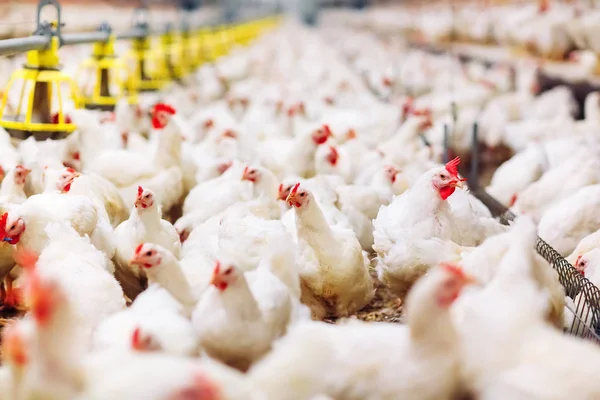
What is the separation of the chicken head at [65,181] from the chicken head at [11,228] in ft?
1.57

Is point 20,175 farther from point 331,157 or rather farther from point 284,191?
point 331,157

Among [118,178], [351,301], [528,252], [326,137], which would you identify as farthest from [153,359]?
[326,137]

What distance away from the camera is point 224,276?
7.09 feet

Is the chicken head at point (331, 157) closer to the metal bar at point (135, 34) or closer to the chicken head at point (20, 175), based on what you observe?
the chicken head at point (20, 175)

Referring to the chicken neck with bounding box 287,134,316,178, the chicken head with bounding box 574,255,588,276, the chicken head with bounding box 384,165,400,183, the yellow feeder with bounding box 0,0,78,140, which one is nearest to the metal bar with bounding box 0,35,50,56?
the yellow feeder with bounding box 0,0,78,140

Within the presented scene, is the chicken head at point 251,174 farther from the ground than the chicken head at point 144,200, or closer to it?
closer to it

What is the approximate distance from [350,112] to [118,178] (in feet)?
10.3

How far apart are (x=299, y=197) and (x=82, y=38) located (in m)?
2.39

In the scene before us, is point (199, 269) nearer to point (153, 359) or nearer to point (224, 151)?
point (153, 359)

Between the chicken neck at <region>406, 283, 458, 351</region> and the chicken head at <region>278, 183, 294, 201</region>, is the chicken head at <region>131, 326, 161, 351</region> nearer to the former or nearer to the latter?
the chicken neck at <region>406, 283, 458, 351</region>

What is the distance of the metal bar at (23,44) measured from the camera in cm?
336

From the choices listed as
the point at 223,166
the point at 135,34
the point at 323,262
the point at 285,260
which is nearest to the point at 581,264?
the point at 323,262

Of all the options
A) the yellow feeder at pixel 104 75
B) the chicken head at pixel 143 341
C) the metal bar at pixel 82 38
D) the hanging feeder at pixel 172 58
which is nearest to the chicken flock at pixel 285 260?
the chicken head at pixel 143 341

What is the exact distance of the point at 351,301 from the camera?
3174 mm
